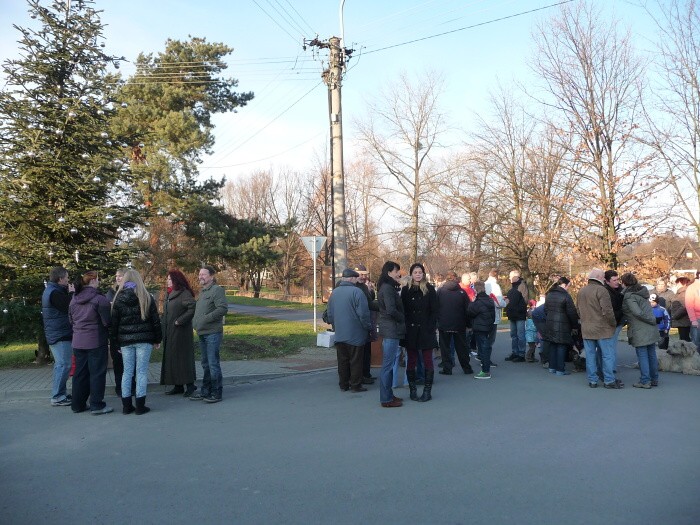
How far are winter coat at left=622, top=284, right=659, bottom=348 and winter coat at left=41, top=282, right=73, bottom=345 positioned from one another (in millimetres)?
8771

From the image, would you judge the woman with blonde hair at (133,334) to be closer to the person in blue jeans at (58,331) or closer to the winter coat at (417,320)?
the person in blue jeans at (58,331)

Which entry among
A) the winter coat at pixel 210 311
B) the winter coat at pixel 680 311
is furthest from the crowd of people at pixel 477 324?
the winter coat at pixel 210 311

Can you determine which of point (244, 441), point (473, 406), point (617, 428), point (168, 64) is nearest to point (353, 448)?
point (244, 441)

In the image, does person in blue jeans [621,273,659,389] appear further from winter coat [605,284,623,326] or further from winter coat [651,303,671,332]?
winter coat [651,303,671,332]

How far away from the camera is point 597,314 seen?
371 inches

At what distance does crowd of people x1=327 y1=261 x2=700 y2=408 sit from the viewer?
828 cm

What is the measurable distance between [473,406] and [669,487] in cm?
332

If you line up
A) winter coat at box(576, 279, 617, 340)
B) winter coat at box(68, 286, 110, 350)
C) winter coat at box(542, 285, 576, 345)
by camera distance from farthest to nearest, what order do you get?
1. winter coat at box(542, 285, 576, 345)
2. winter coat at box(576, 279, 617, 340)
3. winter coat at box(68, 286, 110, 350)

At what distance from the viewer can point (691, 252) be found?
19.5 meters

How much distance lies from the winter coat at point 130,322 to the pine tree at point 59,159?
401 centimetres

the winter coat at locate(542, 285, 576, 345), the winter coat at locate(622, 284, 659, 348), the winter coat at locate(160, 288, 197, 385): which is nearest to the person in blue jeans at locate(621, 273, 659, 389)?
the winter coat at locate(622, 284, 659, 348)

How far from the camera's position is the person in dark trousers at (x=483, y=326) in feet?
34.2

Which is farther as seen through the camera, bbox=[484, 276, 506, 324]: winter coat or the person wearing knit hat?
bbox=[484, 276, 506, 324]: winter coat

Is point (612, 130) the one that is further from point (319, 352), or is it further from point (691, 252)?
point (319, 352)
